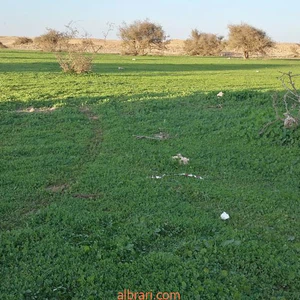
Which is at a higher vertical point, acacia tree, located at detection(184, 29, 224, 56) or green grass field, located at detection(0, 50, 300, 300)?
acacia tree, located at detection(184, 29, 224, 56)

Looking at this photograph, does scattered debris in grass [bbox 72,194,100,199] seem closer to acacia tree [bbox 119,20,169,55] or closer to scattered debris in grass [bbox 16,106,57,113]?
scattered debris in grass [bbox 16,106,57,113]

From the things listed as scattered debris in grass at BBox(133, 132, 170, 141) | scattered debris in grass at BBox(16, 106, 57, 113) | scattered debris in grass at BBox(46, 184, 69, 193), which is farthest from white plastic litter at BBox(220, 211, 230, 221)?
scattered debris in grass at BBox(16, 106, 57, 113)

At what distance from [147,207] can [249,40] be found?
168 feet

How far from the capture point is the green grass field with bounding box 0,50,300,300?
383 centimetres

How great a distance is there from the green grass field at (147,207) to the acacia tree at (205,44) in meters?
50.8

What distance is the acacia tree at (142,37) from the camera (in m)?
55.5

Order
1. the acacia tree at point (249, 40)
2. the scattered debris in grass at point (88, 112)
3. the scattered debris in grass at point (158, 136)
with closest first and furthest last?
the scattered debris in grass at point (158, 136)
the scattered debris in grass at point (88, 112)
the acacia tree at point (249, 40)

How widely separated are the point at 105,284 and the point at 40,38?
181 ft

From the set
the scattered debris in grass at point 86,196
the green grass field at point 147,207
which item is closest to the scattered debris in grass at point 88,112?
the green grass field at point 147,207

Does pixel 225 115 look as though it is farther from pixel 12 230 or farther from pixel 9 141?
pixel 12 230

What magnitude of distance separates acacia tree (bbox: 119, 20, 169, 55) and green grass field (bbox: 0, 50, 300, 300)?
4551cm

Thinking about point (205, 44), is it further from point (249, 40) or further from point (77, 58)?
point (77, 58)

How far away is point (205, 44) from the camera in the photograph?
197 feet

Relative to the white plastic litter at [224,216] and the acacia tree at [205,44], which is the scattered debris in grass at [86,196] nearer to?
the white plastic litter at [224,216]
